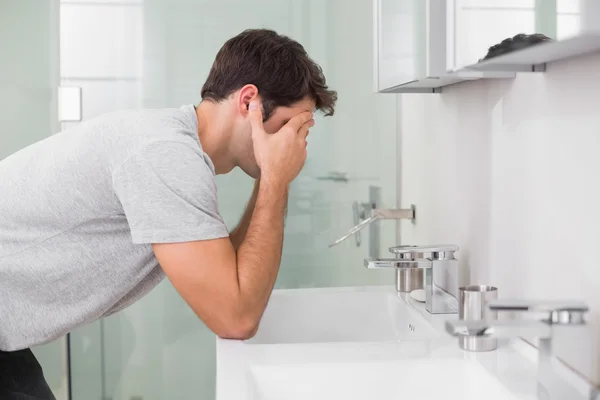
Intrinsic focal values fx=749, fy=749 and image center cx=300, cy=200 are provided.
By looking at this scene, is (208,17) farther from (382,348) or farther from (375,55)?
(382,348)

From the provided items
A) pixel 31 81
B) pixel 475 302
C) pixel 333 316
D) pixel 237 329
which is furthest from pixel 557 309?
pixel 31 81

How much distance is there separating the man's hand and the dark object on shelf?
1.60ft

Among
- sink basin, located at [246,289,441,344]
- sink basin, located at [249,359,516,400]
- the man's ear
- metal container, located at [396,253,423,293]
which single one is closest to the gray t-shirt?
the man's ear

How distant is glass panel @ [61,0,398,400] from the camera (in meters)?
1.99

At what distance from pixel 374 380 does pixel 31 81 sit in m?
1.39

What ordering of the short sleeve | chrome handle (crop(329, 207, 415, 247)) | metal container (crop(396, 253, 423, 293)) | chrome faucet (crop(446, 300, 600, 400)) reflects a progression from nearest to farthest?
1. chrome faucet (crop(446, 300, 600, 400))
2. the short sleeve
3. metal container (crop(396, 253, 423, 293))
4. chrome handle (crop(329, 207, 415, 247))

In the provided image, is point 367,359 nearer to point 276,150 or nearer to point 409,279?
point 276,150

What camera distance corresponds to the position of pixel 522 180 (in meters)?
1.21

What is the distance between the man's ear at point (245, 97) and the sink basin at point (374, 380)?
1.73ft

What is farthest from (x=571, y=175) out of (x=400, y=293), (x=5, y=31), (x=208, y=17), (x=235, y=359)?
(x=5, y=31)

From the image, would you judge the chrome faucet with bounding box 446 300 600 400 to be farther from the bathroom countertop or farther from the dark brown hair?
the dark brown hair

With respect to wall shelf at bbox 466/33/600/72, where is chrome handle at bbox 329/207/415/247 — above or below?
below

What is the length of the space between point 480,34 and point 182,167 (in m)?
0.48

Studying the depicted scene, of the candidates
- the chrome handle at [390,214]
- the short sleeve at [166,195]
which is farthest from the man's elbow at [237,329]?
the chrome handle at [390,214]
